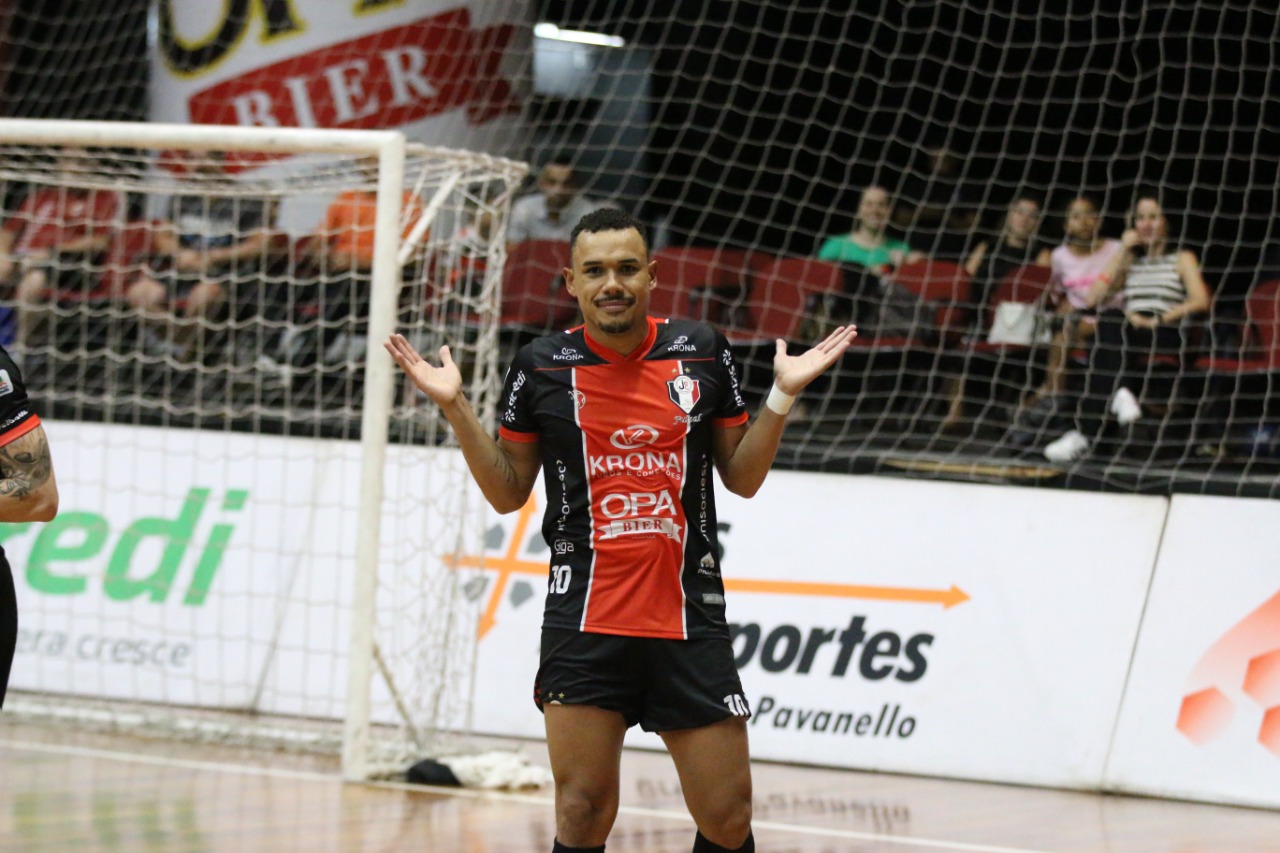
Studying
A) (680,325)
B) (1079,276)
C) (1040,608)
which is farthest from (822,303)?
(680,325)

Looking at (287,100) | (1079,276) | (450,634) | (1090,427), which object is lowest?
(450,634)

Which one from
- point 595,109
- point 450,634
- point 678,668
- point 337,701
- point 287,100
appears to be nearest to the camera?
point 678,668

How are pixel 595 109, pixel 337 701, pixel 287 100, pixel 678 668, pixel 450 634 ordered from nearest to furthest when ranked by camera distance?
1. pixel 678 668
2. pixel 450 634
3. pixel 337 701
4. pixel 287 100
5. pixel 595 109

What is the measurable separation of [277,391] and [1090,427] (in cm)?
423

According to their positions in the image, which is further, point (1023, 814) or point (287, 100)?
point (287, 100)

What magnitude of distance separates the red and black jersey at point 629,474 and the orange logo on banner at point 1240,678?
3.51 m

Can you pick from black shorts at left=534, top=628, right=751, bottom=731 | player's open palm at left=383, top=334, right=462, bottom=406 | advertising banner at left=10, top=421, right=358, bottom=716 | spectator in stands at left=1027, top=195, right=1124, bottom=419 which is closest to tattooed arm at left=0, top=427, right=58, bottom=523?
player's open palm at left=383, top=334, right=462, bottom=406

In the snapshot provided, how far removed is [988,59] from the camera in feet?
34.5

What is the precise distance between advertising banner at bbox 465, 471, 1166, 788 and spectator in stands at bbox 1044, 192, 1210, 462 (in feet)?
3.38

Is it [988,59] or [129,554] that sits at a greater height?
[988,59]

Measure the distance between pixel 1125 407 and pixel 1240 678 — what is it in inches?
64.6

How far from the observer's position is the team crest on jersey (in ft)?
12.4

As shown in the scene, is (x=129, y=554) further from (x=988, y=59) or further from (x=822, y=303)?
(x=988, y=59)

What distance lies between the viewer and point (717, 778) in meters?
3.63
